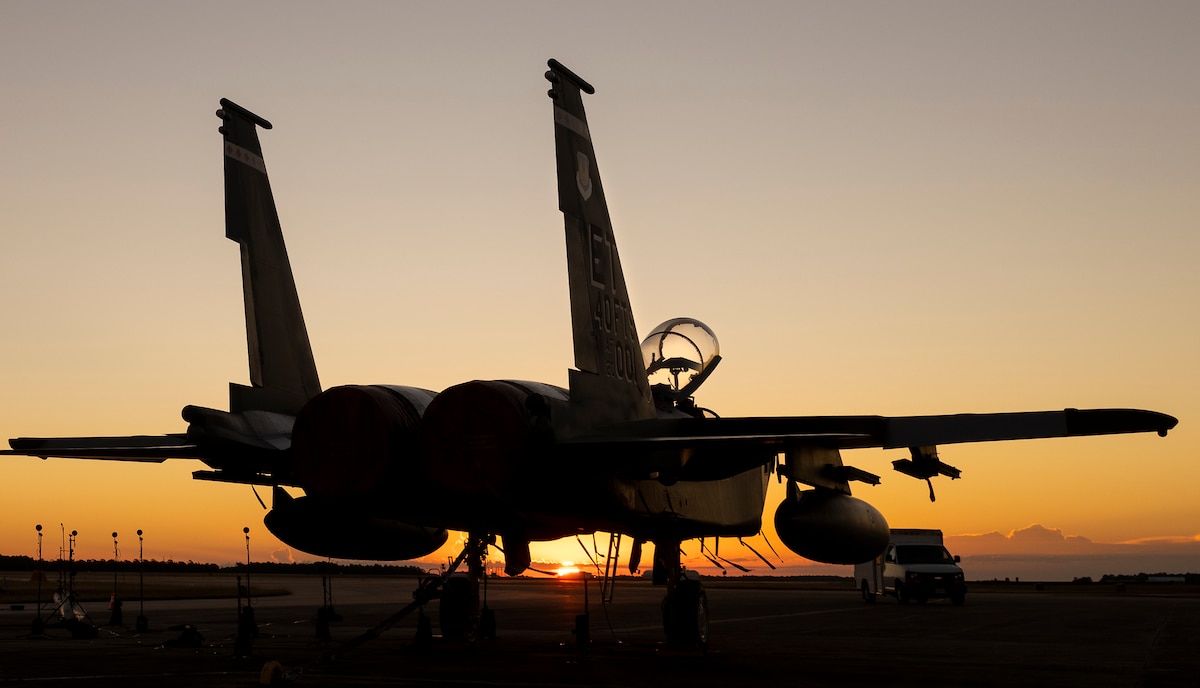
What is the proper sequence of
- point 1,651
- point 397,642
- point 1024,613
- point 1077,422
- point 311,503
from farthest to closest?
1. point 1024,613
2. point 397,642
3. point 1,651
4. point 311,503
5. point 1077,422

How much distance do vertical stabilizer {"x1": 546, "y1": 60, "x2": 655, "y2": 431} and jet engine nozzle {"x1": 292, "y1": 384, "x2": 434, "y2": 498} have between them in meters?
1.89

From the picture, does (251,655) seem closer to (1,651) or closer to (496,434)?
(1,651)

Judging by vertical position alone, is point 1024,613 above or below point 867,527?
below

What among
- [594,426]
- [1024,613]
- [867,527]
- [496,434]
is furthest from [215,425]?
[1024,613]

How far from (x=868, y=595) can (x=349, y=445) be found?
81.4ft

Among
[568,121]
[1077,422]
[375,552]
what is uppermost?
[568,121]

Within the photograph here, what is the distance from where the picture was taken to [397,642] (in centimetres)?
1664

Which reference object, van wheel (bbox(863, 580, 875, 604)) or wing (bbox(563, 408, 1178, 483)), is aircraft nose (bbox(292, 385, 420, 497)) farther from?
van wheel (bbox(863, 580, 875, 604))

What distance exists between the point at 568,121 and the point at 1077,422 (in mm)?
6154

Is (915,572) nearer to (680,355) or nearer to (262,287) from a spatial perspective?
(680,355)

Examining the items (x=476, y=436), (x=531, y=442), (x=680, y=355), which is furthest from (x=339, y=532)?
(x=680, y=355)

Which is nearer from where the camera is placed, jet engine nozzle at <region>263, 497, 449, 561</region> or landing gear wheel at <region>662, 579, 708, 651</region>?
jet engine nozzle at <region>263, 497, 449, 561</region>

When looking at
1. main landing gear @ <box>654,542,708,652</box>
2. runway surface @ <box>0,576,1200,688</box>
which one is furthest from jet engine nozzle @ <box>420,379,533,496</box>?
main landing gear @ <box>654,542,708,652</box>

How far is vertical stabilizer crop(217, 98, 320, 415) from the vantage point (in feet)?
44.2
